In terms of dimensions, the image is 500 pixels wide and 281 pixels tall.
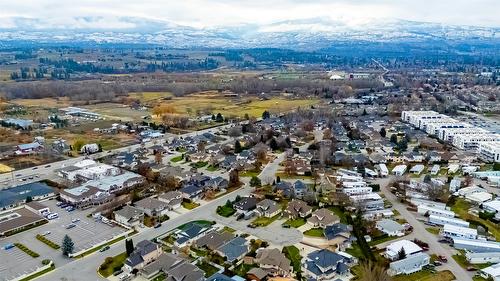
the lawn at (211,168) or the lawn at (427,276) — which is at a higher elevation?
the lawn at (427,276)

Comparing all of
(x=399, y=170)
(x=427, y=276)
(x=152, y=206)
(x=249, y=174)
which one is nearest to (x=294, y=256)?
(x=427, y=276)

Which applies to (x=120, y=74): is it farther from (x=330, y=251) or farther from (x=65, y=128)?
(x=330, y=251)

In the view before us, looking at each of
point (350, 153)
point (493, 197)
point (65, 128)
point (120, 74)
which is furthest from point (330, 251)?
point (120, 74)

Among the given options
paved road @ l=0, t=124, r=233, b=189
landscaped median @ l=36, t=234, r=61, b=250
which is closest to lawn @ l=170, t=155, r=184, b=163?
paved road @ l=0, t=124, r=233, b=189

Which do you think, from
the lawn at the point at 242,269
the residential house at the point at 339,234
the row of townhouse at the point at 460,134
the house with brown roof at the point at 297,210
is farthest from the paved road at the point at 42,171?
the row of townhouse at the point at 460,134

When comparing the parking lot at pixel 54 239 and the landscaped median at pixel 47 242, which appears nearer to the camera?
the parking lot at pixel 54 239

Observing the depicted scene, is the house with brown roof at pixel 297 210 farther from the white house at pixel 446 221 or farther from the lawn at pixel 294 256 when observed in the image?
the white house at pixel 446 221

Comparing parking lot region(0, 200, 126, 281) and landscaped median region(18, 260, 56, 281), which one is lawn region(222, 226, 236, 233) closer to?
parking lot region(0, 200, 126, 281)

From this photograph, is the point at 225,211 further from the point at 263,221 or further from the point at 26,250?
the point at 26,250
